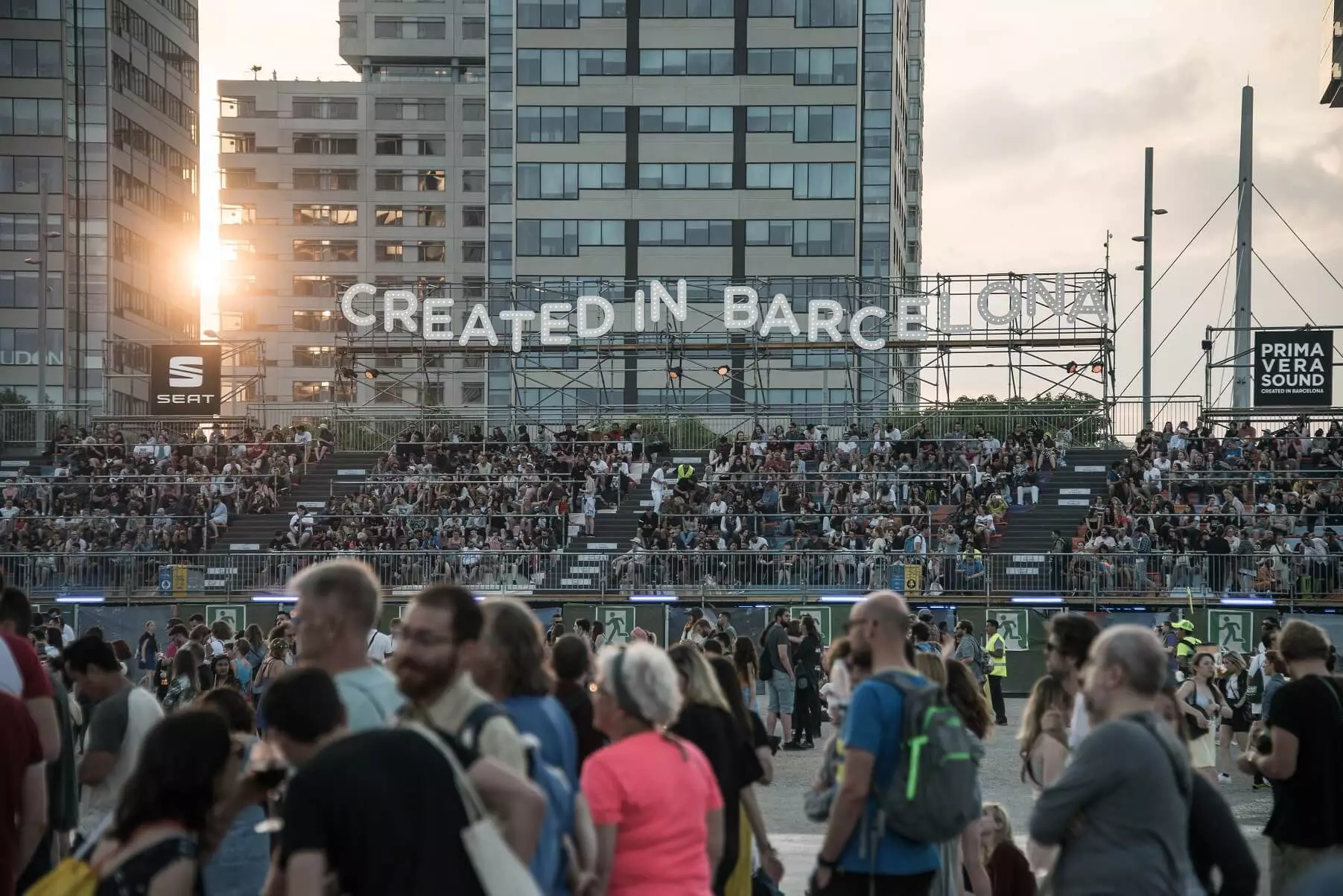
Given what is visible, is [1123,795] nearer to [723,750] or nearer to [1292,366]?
[723,750]

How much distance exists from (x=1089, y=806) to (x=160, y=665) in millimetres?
20522

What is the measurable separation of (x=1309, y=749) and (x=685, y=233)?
2549 inches

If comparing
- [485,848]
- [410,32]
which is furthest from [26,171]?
[485,848]

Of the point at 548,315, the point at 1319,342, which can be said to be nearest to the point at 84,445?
the point at 548,315

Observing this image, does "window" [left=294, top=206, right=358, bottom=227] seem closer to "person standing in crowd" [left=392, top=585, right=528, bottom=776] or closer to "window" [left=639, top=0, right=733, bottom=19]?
"window" [left=639, top=0, right=733, bottom=19]

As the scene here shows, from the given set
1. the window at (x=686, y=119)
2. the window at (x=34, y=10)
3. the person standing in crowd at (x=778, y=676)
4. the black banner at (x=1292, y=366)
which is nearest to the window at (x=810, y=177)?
the window at (x=686, y=119)

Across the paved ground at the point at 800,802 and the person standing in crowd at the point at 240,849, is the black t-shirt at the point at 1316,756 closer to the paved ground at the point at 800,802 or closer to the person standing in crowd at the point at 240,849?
the person standing in crowd at the point at 240,849

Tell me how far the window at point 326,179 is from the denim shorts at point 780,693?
311 feet

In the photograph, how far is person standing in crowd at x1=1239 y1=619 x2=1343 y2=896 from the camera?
25.6 ft

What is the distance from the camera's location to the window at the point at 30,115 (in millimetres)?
84500

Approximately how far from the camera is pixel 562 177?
71.1m

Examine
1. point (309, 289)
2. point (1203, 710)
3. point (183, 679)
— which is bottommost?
point (1203, 710)

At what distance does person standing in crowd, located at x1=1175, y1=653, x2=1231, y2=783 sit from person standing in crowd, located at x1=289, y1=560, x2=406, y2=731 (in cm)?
714

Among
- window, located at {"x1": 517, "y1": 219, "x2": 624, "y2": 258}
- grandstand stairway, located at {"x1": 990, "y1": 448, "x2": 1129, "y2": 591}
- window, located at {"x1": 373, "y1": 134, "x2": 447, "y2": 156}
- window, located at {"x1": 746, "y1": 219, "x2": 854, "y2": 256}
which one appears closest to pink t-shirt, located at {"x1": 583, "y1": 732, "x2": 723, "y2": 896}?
grandstand stairway, located at {"x1": 990, "y1": 448, "x2": 1129, "y2": 591}
